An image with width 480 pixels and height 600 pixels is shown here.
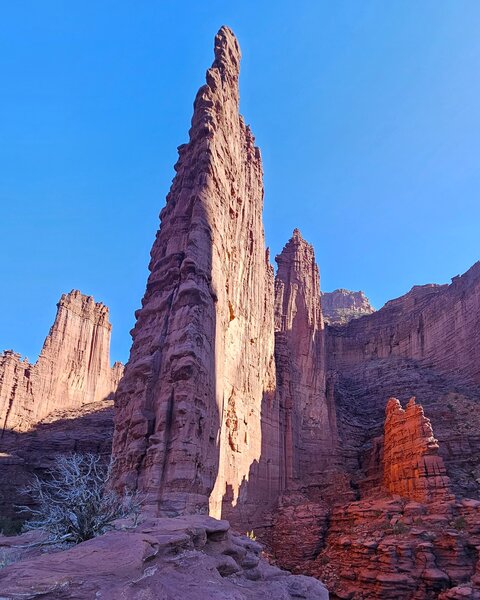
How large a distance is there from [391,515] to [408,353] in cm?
3563

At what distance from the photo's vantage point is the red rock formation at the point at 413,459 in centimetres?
2230

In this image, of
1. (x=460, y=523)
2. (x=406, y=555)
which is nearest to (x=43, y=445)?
(x=406, y=555)

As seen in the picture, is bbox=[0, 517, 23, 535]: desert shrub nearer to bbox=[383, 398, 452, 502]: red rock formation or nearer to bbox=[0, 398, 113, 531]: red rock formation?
bbox=[0, 398, 113, 531]: red rock formation

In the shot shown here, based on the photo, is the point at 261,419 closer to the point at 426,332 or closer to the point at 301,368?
the point at 301,368

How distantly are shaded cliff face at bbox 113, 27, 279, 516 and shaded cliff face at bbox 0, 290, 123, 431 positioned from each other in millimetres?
30170

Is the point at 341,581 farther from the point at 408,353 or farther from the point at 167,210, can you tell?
the point at 408,353

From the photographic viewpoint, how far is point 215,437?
1758 centimetres

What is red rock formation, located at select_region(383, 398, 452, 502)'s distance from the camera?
73.2ft

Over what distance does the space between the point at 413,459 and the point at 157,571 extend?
21884 millimetres

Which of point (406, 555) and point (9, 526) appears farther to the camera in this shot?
point (9, 526)

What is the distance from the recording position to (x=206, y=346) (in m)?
17.2

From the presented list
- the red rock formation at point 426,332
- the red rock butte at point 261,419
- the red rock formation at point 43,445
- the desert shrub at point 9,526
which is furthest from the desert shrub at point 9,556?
the red rock formation at point 426,332

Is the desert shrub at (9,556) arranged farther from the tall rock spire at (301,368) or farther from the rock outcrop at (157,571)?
the tall rock spire at (301,368)

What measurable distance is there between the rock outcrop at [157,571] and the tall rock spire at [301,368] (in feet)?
77.2
